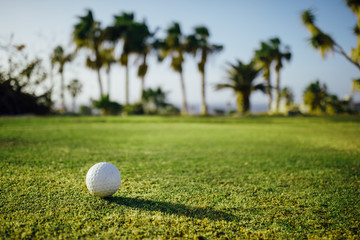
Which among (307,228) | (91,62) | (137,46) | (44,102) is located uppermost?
(137,46)

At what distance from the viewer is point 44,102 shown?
864 inches

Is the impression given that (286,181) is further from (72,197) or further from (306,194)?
(72,197)

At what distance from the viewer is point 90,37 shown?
3075 centimetres

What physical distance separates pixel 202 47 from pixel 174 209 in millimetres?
27821

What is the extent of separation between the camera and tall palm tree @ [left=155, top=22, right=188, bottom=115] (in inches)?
1158

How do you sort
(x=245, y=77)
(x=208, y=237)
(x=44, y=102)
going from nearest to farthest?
(x=208, y=237)
(x=44, y=102)
(x=245, y=77)

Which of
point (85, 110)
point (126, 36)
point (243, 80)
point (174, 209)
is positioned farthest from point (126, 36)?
point (174, 209)

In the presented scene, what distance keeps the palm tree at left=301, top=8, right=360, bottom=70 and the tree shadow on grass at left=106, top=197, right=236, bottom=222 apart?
1874 centimetres

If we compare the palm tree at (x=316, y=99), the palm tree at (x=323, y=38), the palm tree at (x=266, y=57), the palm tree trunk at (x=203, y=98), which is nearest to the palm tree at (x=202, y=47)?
the palm tree trunk at (x=203, y=98)

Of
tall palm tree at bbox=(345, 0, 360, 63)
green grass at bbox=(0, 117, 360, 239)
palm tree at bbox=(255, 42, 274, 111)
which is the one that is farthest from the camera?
palm tree at bbox=(255, 42, 274, 111)

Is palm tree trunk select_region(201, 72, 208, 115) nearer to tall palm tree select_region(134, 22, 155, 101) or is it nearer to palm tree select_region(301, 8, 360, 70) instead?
tall palm tree select_region(134, 22, 155, 101)

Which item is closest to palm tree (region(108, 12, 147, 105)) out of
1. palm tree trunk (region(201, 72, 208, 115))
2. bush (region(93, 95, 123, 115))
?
bush (region(93, 95, 123, 115))

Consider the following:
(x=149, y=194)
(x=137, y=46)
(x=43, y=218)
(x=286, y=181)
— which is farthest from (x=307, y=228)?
(x=137, y=46)

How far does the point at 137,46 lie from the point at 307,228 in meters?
32.0
